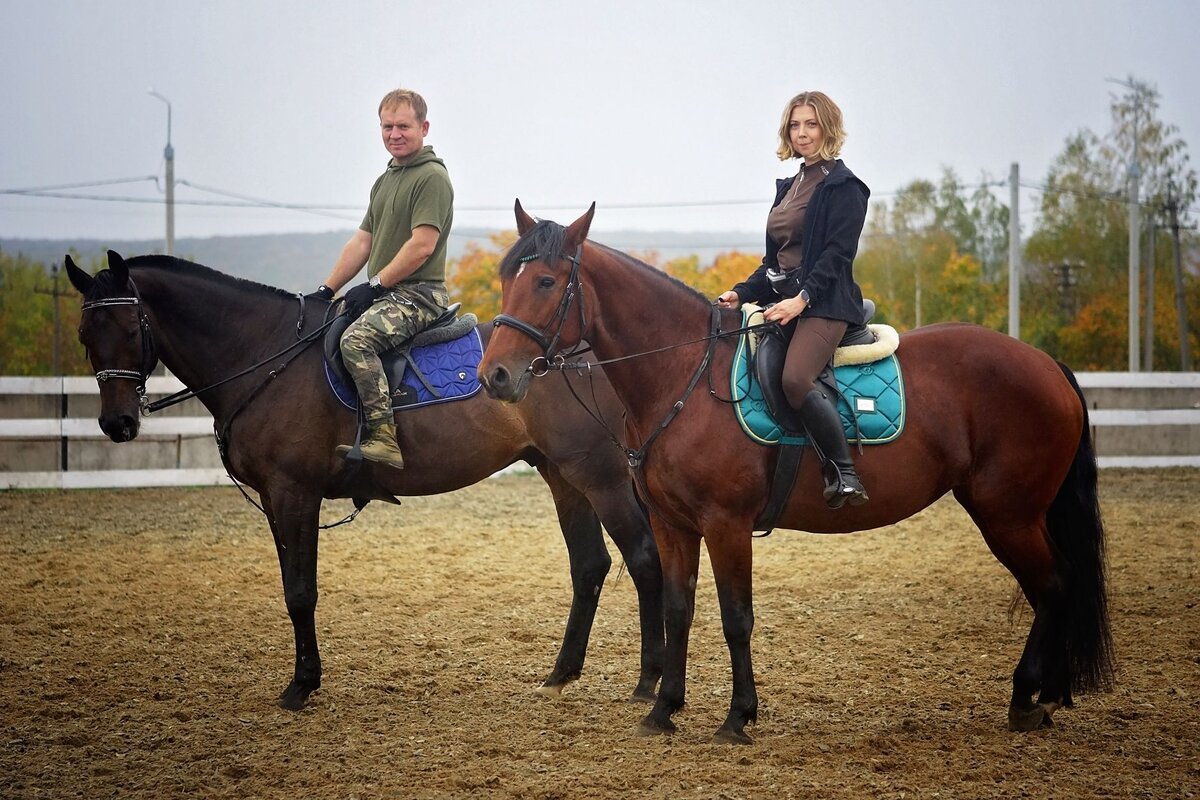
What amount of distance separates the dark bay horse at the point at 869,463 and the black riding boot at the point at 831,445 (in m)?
0.13

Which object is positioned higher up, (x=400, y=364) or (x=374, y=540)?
(x=400, y=364)

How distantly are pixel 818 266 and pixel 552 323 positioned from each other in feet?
3.92

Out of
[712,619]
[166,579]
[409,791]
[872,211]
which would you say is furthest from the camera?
[872,211]

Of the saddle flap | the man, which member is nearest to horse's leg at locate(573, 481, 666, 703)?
the man

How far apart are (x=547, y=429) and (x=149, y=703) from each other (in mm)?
2478

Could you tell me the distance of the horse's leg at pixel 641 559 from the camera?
223 inches

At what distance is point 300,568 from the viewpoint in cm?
561

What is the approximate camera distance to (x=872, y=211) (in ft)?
214

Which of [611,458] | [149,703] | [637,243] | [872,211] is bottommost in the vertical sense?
[149,703]

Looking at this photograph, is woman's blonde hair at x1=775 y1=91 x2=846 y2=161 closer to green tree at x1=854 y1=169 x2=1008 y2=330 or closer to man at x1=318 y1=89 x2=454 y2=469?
man at x1=318 y1=89 x2=454 y2=469

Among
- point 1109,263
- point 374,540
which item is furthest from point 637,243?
point 374,540

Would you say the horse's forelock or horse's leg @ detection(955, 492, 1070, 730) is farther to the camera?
horse's leg @ detection(955, 492, 1070, 730)

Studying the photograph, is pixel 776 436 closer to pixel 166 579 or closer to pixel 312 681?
pixel 312 681

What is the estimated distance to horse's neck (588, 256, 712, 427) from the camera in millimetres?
4867
